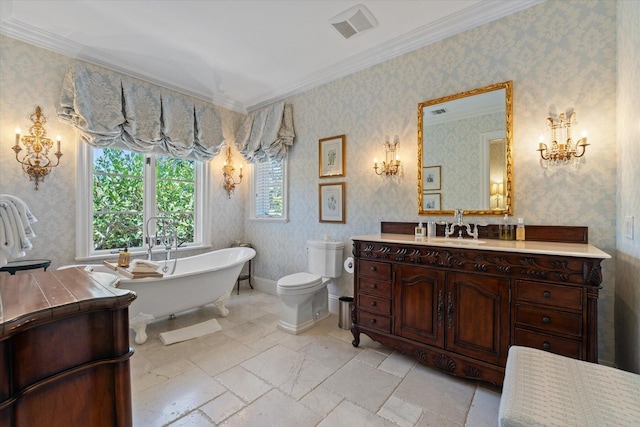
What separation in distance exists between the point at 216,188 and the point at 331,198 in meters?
1.88

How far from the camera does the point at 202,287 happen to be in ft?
9.70

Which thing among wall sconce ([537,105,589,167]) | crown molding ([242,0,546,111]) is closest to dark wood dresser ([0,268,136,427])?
wall sconce ([537,105,589,167])

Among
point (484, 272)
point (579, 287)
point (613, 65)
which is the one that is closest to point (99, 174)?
point (484, 272)

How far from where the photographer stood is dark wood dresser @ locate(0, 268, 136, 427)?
0.87m

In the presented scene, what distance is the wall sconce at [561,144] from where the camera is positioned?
2031 millimetres

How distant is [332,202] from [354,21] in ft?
6.01

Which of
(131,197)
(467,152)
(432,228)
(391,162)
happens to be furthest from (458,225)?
(131,197)

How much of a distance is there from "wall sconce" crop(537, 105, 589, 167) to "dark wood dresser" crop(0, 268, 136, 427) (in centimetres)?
277

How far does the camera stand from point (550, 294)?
5.37 feet

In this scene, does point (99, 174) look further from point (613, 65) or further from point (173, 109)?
point (613, 65)

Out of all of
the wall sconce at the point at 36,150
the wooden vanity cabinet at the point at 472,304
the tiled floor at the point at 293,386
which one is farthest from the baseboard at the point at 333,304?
the wall sconce at the point at 36,150

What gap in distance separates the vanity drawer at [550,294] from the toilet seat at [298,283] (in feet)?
5.75

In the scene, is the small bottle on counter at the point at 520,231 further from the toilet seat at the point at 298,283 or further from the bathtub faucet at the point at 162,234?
the bathtub faucet at the point at 162,234

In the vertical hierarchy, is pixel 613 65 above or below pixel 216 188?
above
